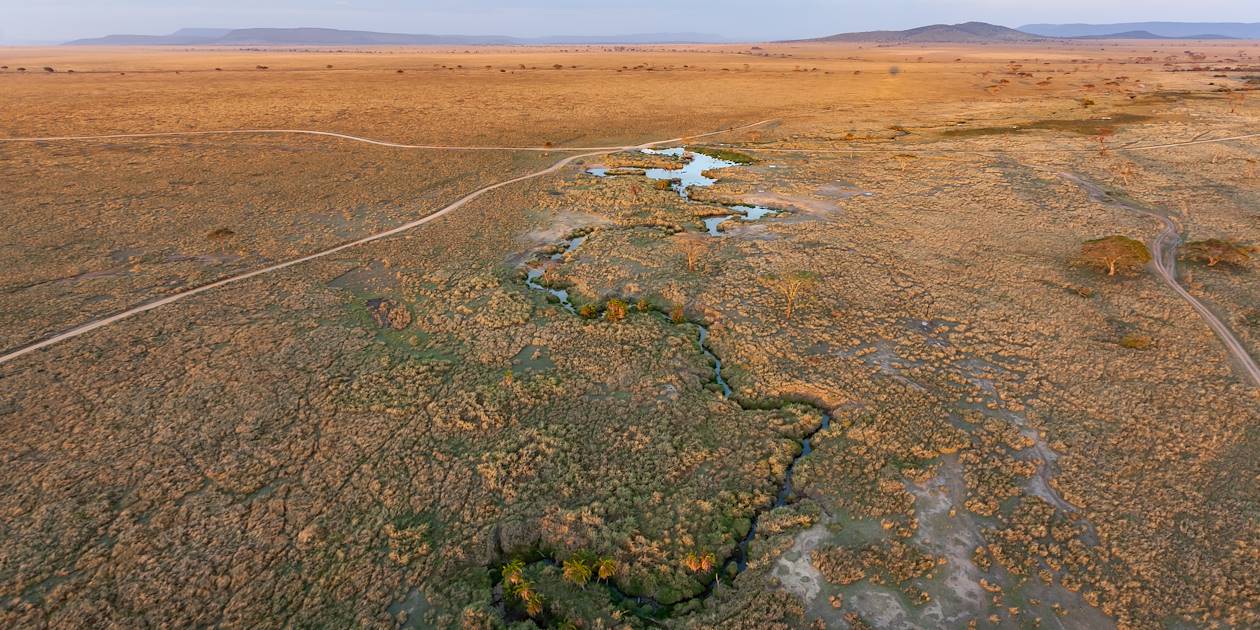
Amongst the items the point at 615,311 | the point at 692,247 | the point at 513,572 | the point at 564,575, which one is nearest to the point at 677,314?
the point at 615,311

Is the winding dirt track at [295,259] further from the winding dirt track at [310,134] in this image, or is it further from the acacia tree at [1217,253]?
the acacia tree at [1217,253]

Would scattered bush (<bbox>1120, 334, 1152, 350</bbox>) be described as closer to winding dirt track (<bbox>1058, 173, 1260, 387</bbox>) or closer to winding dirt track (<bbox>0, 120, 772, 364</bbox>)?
winding dirt track (<bbox>1058, 173, 1260, 387</bbox>)

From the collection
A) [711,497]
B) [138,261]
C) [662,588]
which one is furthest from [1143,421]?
[138,261]

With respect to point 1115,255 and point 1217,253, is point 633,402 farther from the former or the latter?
point 1217,253

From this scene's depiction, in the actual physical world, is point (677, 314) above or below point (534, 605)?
above

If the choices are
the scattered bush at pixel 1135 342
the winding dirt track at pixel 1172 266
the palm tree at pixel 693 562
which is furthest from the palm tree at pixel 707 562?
the winding dirt track at pixel 1172 266

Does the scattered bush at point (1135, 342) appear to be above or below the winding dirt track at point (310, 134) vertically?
below
